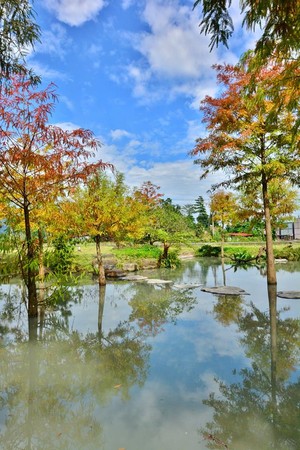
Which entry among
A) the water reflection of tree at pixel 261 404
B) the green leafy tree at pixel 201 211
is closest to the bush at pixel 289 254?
the water reflection of tree at pixel 261 404

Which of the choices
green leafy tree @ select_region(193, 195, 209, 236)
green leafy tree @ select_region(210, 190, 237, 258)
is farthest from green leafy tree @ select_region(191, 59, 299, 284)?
green leafy tree @ select_region(193, 195, 209, 236)

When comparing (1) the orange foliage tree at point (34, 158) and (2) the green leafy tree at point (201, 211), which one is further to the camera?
(2) the green leafy tree at point (201, 211)

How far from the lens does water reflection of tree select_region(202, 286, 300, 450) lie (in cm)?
251

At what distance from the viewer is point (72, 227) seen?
9.37 meters

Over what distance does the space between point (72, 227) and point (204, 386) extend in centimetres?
683

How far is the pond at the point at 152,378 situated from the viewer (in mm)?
2596

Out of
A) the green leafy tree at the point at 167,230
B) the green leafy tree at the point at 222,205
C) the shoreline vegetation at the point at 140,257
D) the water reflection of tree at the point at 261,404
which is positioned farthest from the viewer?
A: the green leafy tree at the point at 222,205

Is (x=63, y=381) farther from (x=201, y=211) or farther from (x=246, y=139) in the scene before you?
(x=201, y=211)

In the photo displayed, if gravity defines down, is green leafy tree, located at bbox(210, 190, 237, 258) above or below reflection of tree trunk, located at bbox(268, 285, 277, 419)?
above

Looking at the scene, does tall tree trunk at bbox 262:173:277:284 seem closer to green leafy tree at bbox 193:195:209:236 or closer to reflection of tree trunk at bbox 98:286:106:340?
reflection of tree trunk at bbox 98:286:106:340

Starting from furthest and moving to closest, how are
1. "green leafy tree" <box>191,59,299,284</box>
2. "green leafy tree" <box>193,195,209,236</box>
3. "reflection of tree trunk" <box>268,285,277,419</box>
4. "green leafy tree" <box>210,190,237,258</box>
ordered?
"green leafy tree" <box>193,195,209,236</box>, "green leafy tree" <box>210,190,237,258</box>, "green leafy tree" <box>191,59,299,284</box>, "reflection of tree trunk" <box>268,285,277,419</box>

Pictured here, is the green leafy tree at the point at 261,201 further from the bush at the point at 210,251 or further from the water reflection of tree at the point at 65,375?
the bush at the point at 210,251

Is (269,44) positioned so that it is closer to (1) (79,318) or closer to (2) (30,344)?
(2) (30,344)

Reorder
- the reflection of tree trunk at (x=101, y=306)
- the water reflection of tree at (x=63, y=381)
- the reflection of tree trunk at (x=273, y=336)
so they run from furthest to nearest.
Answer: the reflection of tree trunk at (x=101, y=306), the reflection of tree trunk at (x=273, y=336), the water reflection of tree at (x=63, y=381)
